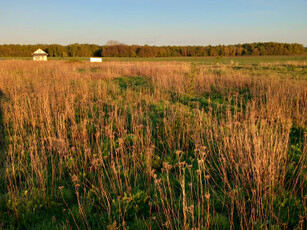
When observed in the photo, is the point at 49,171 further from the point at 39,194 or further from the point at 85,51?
the point at 85,51

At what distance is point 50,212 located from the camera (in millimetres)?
2900

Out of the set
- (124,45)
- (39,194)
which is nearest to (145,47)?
(124,45)

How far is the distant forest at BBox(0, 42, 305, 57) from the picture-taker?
82375mm

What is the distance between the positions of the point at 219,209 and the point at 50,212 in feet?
7.44

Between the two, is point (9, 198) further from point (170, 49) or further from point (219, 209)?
point (170, 49)

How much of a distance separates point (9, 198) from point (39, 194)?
0.36 metres

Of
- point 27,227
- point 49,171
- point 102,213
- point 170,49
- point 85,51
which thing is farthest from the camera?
point 170,49

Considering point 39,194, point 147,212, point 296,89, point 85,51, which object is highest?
point 85,51

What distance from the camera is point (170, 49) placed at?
91.8 m

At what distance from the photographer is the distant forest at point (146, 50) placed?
82.4 meters

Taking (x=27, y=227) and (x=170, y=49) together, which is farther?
(x=170, y=49)

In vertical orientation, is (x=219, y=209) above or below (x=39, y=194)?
below

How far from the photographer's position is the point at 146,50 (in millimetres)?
84625

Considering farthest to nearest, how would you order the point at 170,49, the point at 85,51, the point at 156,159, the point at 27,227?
the point at 170,49 → the point at 85,51 → the point at 156,159 → the point at 27,227
